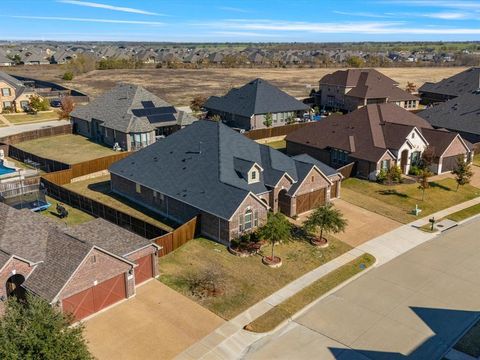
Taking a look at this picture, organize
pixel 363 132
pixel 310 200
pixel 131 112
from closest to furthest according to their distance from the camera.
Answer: pixel 310 200 → pixel 363 132 → pixel 131 112

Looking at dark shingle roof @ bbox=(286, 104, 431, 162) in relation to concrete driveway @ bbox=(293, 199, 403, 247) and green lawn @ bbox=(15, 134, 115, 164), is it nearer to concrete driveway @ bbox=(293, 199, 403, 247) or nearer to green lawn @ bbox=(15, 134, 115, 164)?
concrete driveway @ bbox=(293, 199, 403, 247)

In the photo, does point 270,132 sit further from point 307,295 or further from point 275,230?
point 307,295

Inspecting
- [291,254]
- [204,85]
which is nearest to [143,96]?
[291,254]

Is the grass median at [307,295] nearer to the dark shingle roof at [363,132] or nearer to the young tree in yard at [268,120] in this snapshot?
the dark shingle roof at [363,132]

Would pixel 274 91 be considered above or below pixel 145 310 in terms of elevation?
above

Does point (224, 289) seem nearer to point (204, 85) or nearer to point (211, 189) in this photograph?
point (211, 189)

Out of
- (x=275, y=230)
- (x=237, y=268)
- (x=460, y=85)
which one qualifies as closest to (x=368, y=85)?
(x=460, y=85)
